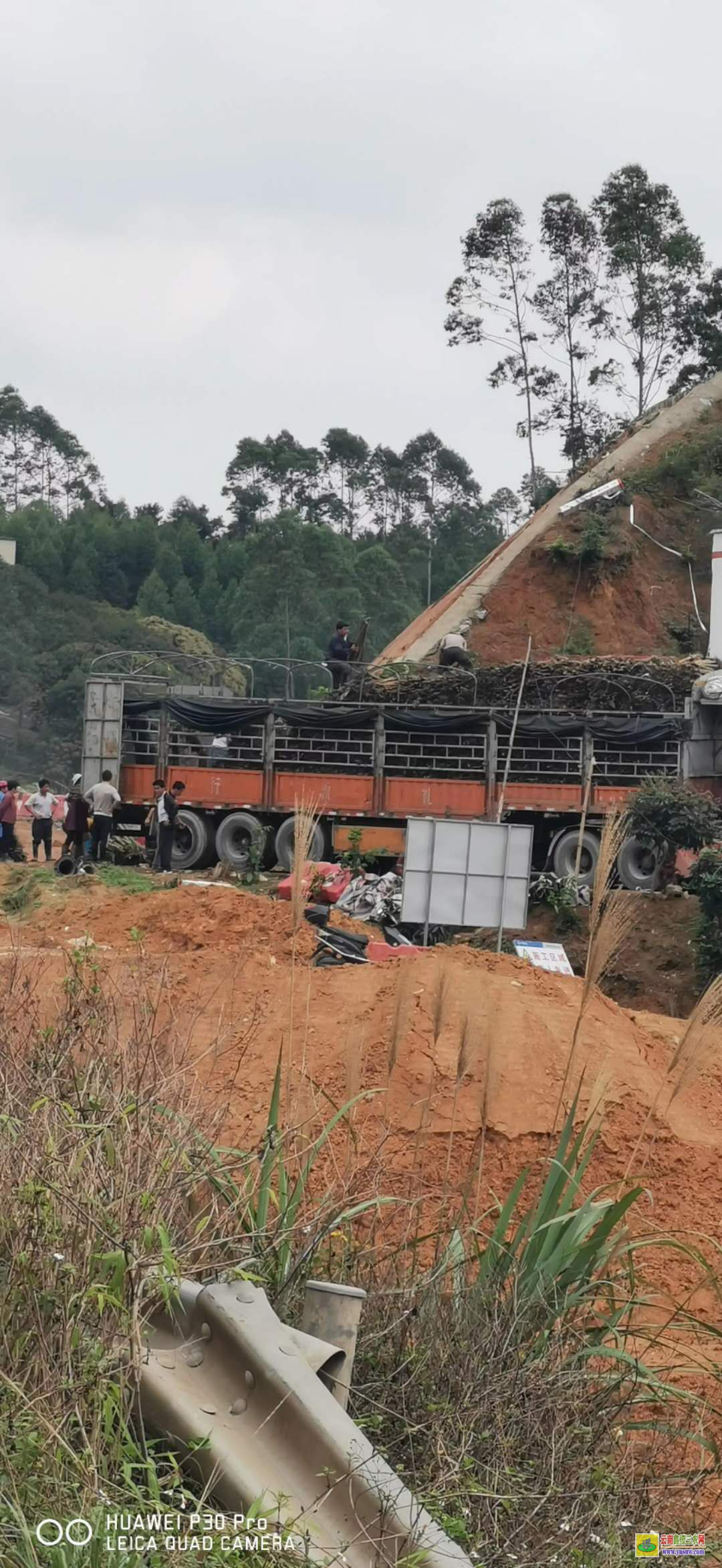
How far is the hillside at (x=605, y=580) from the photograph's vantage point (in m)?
38.7

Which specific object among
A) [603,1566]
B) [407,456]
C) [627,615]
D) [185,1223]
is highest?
[407,456]

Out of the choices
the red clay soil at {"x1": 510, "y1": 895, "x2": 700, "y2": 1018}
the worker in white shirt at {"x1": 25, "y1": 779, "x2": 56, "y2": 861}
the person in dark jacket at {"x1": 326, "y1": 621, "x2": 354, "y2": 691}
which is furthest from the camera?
the person in dark jacket at {"x1": 326, "y1": 621, "x2": 354, "y2": 691}

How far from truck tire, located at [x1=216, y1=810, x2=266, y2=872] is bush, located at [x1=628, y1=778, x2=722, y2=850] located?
4.98m

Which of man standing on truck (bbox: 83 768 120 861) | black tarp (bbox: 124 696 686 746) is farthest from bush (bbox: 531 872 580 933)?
man standing on truck (bbox: 83 768 120 861)

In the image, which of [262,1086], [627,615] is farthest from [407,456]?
[262,1086]

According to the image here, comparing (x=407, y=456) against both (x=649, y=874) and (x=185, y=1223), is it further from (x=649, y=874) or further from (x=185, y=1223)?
(x=185, y=1223)

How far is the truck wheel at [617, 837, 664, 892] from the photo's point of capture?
782 inches

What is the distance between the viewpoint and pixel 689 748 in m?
21.0

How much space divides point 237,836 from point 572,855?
4.43 m

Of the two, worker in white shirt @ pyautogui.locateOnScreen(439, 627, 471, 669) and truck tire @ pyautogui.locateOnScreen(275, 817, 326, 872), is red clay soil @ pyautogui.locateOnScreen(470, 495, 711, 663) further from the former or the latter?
truck tire @ pyautogui.locateOnScreen(275, 817, 326, 872)

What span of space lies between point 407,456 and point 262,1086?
279ft

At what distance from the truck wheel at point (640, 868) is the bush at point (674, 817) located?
24.7 inches

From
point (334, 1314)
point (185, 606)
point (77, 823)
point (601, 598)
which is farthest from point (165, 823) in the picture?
point (185, 606)

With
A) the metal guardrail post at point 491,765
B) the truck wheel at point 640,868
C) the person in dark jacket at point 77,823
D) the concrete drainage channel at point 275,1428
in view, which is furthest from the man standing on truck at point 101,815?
the concrete drainage channel at point 275,1428
